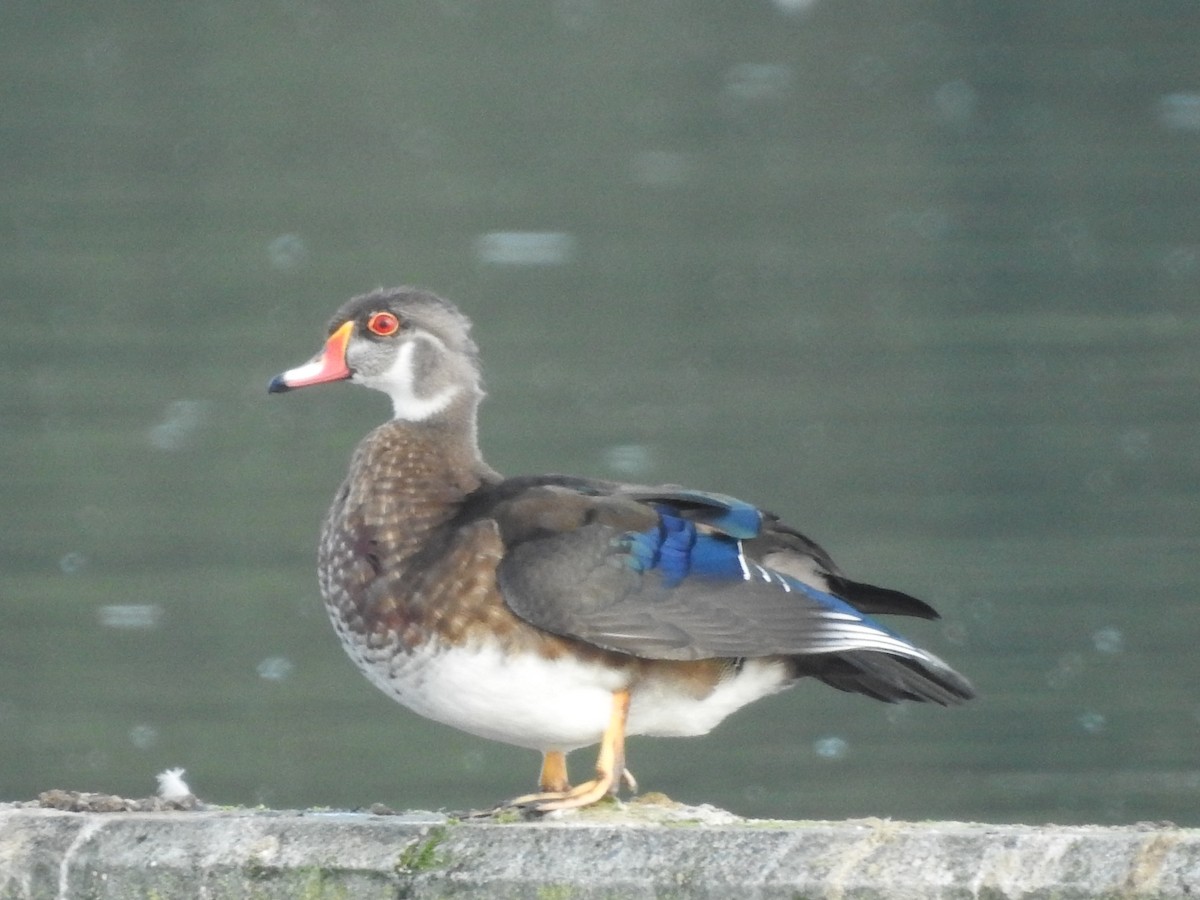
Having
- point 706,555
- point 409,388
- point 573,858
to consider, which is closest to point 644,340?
point 409,388

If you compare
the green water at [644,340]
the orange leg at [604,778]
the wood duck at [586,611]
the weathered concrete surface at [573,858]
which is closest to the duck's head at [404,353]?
the wood duck at [586,611]

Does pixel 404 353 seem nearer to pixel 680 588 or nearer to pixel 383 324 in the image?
pixel 383 324

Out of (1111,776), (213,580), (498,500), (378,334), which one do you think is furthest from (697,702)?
(213,580)

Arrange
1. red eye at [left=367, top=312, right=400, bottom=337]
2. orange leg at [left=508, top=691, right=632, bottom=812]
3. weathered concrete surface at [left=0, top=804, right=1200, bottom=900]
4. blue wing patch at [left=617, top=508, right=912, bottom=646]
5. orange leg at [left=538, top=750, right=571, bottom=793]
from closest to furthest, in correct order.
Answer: weathered concrete surface at [left=0, top=804, right=1200, bottom=900], orange leg at [left=508, top=691, right=632, bottom=812], blue wing patch at [left=617, top=508, right=912, bottom=646], orange leg at [left=538, top=750, right=571, bottom=793], red eye at [left=367, top=312, right=400, bottom=337]

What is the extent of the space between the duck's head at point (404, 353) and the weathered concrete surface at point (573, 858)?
3.25ft

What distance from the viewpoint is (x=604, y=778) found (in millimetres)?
4465

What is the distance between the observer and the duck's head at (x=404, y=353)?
502 cm

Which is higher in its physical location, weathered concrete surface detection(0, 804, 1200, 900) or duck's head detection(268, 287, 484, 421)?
duck's head detection(268, 287, 484, 421)

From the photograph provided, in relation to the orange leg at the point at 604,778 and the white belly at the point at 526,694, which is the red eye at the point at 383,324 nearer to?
the white belly at the point at 526,694

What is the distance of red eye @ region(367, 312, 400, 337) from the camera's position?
198 inches

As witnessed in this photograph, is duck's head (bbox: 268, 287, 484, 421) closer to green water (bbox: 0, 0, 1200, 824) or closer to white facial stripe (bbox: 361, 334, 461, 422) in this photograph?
white facial stripe (bbox: 361, 334, 461, 422)

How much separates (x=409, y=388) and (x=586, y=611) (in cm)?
79

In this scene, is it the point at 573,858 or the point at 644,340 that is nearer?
the point at 573,858

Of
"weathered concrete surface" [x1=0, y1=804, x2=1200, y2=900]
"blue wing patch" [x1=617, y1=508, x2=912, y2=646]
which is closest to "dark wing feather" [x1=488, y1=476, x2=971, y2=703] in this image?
"blue wing patch" [x1=617, y1=508, x2=912, y2=646]
